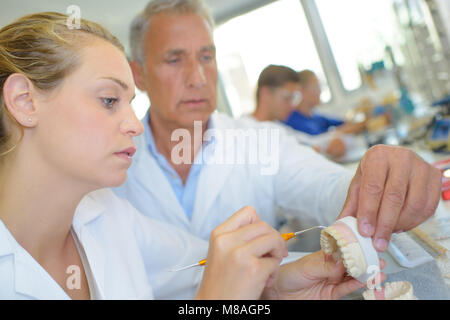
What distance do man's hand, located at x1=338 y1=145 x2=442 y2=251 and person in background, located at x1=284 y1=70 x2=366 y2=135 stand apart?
1747 millimetres

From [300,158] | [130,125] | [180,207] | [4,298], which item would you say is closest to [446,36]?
[300,158]

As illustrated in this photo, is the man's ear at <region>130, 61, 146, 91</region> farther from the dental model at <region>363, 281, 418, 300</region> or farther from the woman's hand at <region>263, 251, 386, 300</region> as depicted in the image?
the dental model at <region>363, 281, 418, 300</region>

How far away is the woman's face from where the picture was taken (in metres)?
0.51

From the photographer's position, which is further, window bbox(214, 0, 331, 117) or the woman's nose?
window bbox(214, 0, 331, 117)

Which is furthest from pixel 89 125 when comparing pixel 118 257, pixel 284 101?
pixel 284 101

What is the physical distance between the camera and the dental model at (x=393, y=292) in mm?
390

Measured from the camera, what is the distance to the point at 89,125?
1.66ft

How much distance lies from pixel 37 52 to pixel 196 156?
505 millimetres

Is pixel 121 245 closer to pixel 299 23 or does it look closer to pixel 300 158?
pixel 300 158

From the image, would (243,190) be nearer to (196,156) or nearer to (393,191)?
(196,156)

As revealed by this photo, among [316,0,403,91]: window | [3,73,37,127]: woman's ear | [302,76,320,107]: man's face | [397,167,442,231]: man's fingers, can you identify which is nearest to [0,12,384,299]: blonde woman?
[3,73,37,127]: woman's ear

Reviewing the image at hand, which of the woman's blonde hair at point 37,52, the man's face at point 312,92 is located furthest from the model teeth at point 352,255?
the man's face at point 312,92

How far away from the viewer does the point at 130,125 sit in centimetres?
52
